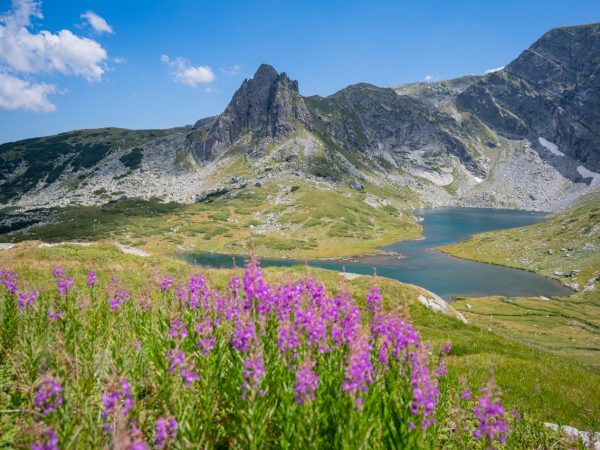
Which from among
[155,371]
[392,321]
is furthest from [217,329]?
[392,321]

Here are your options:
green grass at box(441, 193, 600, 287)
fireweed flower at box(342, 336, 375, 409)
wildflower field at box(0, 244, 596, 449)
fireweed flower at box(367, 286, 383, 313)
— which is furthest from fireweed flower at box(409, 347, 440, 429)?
green grass at box(441, 193, 600, 287)

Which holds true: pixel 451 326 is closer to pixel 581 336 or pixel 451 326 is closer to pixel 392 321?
pixel 392 321

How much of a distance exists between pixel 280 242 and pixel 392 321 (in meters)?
173

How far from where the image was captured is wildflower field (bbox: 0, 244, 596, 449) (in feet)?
17.1

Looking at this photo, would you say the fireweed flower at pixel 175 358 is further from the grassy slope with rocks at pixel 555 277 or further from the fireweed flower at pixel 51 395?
the grassy slope with rocks at pixel 555 277

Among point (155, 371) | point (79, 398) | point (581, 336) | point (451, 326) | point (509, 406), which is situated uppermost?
point (79, 398)

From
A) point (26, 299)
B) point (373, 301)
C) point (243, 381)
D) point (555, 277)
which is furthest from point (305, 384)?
A: point (555, 277)

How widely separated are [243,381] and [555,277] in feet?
483

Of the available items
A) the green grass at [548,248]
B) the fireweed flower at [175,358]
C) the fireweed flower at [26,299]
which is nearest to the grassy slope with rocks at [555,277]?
the green grass at [548,248]

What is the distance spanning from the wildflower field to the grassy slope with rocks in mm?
48273

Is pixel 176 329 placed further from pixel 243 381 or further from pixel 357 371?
pixel 357 371

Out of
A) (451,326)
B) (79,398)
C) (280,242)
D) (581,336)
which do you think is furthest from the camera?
(280,242)

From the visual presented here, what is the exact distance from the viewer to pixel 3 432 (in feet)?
22.6

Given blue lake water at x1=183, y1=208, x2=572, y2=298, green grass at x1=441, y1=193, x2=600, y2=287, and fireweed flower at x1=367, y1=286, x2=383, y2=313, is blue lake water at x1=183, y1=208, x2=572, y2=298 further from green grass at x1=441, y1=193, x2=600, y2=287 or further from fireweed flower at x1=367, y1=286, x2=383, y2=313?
fireweed flower at x1=367, y1=286, x2=383, y2=313
